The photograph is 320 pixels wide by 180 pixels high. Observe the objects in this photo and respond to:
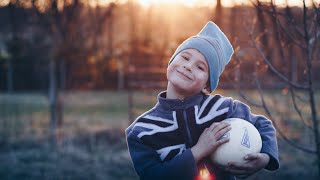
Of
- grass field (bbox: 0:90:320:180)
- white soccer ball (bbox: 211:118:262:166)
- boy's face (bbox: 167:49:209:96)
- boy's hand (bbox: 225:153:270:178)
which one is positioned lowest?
grass field (bbox: 0:90:320:180)

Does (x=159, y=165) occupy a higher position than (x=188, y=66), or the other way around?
(x=188, y=66)

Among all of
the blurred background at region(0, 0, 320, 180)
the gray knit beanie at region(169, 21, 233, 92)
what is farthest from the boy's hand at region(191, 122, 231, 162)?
the blurred background at region(0, 0, 320, 180)

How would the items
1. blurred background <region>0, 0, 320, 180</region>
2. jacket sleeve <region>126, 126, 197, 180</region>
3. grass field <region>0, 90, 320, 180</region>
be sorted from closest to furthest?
jacket sleeve <region>126, 126, 197, 180</region>, blurred background <region>0, 0, 320, 180</region>, grass field <region>0, 90, 320, 180</region>

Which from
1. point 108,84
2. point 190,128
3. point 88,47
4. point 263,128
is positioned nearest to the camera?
point 190,128

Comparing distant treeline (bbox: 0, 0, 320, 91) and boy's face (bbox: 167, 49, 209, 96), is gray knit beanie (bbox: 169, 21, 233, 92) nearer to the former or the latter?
boy's face (bbox: 167, 49, 209, 96)

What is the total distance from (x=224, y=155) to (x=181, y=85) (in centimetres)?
39

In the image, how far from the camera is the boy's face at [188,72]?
2.53 metres

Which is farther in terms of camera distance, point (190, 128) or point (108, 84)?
point (108, 84)

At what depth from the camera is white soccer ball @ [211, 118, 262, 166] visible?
248 centimetres

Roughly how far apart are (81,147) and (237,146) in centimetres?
631

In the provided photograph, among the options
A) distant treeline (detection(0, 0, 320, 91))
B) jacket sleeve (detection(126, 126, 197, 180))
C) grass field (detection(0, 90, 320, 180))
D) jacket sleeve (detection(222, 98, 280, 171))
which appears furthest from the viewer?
distant treeline (detection(0, 0, 320, 91))

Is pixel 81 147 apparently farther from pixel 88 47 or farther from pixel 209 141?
pixel 88 47

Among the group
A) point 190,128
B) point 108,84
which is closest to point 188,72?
Answer: point 190,128

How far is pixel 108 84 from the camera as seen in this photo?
20.1 m
